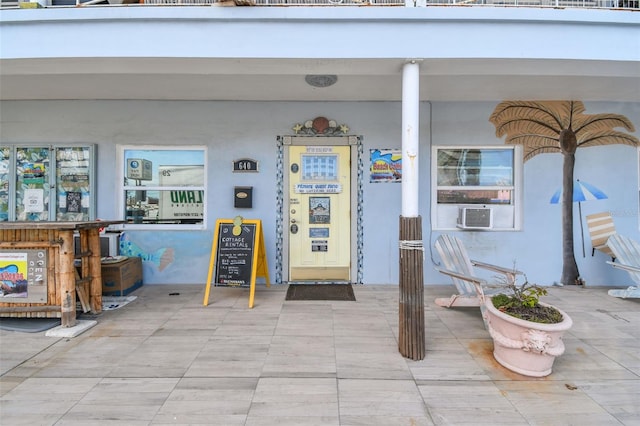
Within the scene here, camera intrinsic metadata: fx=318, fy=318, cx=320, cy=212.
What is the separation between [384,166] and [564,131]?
288cm

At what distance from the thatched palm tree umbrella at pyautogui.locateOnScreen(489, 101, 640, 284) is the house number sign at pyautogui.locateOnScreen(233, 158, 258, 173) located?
3802mm

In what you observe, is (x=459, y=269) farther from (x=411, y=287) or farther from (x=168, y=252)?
(x=168, y=252)

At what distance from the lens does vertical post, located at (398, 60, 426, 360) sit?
288 centimetres

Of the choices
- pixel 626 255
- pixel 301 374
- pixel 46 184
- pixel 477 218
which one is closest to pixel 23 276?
pixel 46 184

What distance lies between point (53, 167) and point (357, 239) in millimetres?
4934

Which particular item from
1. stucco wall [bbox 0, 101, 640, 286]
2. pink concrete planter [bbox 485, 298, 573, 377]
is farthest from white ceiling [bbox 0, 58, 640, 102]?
pink concrete planter [bbox 485, 298, 573, 377]

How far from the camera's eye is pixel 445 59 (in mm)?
3066

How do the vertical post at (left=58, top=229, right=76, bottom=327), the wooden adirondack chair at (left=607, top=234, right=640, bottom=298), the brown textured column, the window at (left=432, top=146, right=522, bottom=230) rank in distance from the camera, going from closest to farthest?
the brown textured column, the vertical post at (left=58, top=229, right=76, bottom=327), the wooden adirondack chair at (left=607, top=234, right=640, bottom=298), the window at (left=432, top=146, right=522, bottom=230)

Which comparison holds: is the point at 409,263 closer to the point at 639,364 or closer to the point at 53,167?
the point at 639,364

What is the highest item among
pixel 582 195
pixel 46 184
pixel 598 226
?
pixel 46 184

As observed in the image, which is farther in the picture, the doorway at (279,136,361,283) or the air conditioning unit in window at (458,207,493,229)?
the doorway at (279,136,361,283)

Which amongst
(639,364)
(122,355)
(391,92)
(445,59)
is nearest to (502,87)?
(391,92)

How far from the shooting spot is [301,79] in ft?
13.6

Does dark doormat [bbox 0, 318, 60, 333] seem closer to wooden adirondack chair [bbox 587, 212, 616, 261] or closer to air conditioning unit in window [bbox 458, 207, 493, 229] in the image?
air conditioning unit in window [bbox 458, 207, 493, 229]
